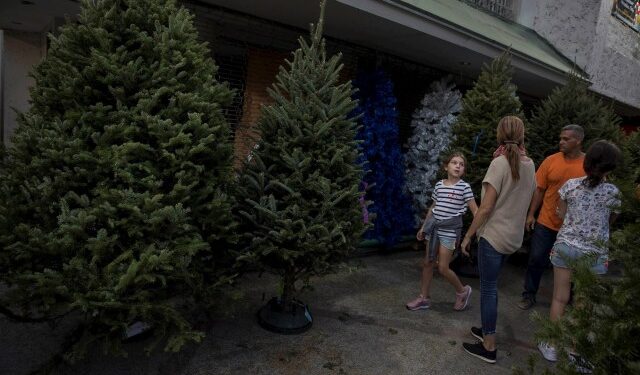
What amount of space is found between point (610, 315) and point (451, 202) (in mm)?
2789

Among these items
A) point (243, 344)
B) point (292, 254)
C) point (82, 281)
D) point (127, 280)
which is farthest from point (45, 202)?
point (243, 344)

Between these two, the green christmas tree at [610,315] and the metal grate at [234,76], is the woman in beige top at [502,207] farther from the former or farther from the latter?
the metal grate at [234,76]

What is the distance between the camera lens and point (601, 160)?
3316 mm

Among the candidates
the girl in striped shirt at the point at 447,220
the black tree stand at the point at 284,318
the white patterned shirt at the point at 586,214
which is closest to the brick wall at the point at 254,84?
the black tree stand at the point at 284,318

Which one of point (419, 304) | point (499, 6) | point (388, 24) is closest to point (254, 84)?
point (388, 24)

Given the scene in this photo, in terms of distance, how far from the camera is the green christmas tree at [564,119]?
20.4 ft

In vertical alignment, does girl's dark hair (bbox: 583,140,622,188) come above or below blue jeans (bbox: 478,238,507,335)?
above

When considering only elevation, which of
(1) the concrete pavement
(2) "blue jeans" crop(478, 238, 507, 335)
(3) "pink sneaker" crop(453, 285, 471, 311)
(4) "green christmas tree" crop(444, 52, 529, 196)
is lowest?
(1) the concrete pavement

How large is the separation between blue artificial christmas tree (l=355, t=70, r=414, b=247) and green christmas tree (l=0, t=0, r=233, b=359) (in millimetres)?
3498

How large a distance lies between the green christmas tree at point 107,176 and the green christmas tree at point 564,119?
547 cm

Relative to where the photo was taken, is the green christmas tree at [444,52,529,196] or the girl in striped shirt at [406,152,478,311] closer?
the girl in striped shirt at [406,152,478,311]

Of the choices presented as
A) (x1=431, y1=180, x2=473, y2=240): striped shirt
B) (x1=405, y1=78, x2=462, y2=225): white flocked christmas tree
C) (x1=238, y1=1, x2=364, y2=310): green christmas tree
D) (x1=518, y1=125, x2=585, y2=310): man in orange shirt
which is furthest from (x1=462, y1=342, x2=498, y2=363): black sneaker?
(x1=405, y1=78, x2=462, y2=225): white flocked christmas tree

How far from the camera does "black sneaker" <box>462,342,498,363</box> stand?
360 centimetres

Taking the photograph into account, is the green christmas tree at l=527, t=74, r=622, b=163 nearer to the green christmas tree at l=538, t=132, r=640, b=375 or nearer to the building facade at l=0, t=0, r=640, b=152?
the building facade at l=0, t=0, r=640, b=152
